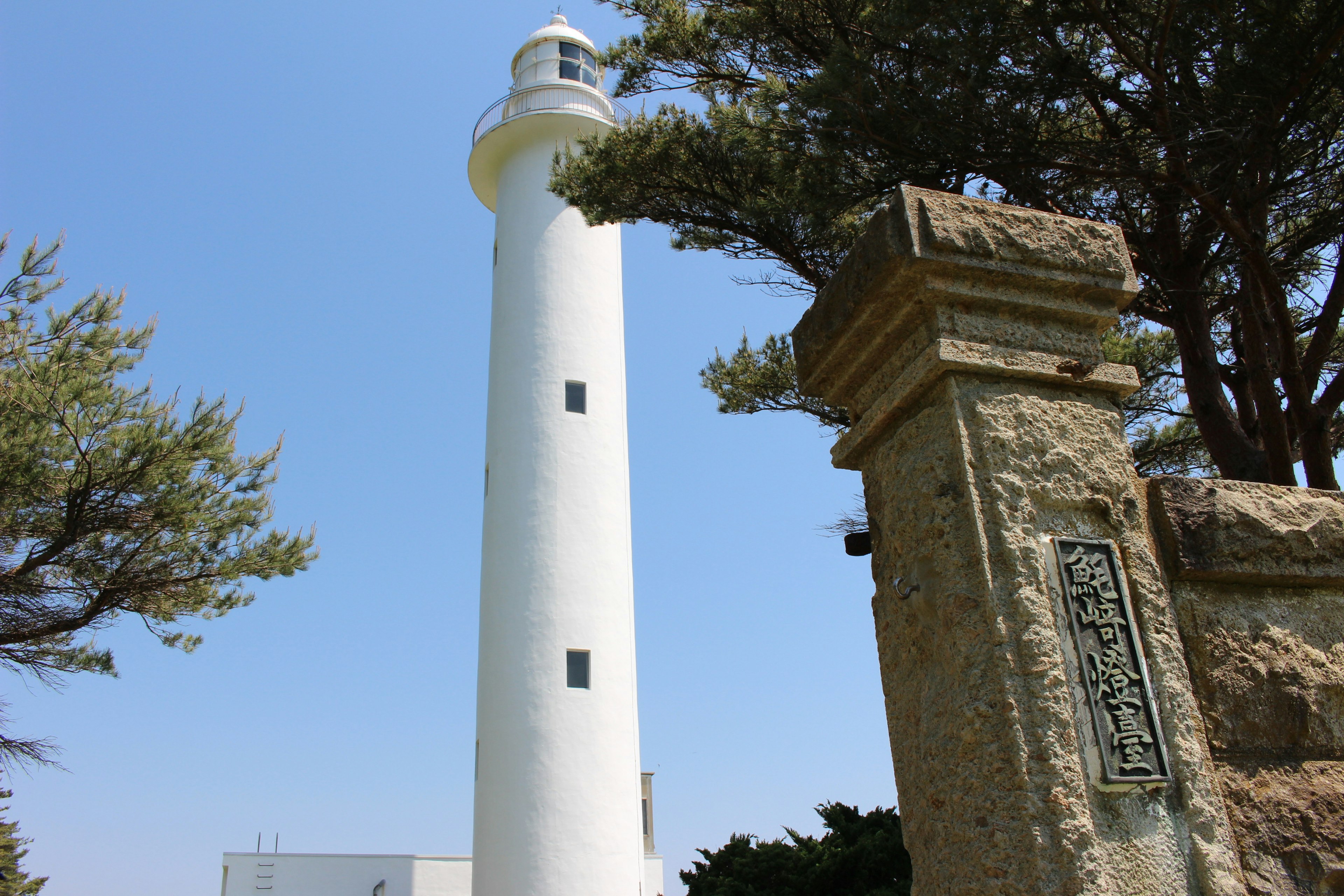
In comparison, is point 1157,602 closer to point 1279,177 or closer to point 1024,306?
point 1024,306

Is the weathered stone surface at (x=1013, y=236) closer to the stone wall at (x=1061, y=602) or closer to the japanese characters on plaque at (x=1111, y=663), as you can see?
the stone wall at (x=1061, y=602)

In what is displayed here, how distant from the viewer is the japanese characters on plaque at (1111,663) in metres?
1.79

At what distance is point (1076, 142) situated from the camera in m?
3.92

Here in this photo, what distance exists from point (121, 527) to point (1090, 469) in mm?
9379

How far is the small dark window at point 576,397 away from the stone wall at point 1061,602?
380 inches

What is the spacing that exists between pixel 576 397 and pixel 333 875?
7021mm

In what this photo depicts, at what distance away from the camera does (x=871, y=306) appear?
7.13 feet

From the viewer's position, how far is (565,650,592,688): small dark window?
34.8 feet

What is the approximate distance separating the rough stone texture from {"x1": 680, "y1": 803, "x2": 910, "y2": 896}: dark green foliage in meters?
3.89

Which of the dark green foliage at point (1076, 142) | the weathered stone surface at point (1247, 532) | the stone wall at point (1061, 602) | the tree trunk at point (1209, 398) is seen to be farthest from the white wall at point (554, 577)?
the weathered stone surface at point (1247, 532)

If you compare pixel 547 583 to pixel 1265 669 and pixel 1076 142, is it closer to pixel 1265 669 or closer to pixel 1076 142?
pixel 1076 142

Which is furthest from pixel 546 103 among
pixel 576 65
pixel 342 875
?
pixel 342 875

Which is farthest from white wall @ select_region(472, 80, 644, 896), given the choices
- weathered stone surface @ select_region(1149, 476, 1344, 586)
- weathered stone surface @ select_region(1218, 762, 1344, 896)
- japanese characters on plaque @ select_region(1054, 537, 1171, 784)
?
weathered stone surface @ select_region(1218, 762, 1344, 896)

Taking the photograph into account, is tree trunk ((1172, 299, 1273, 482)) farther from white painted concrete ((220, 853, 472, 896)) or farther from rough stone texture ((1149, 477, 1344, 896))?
white painted concrete ((220, 853, 472, 896))
